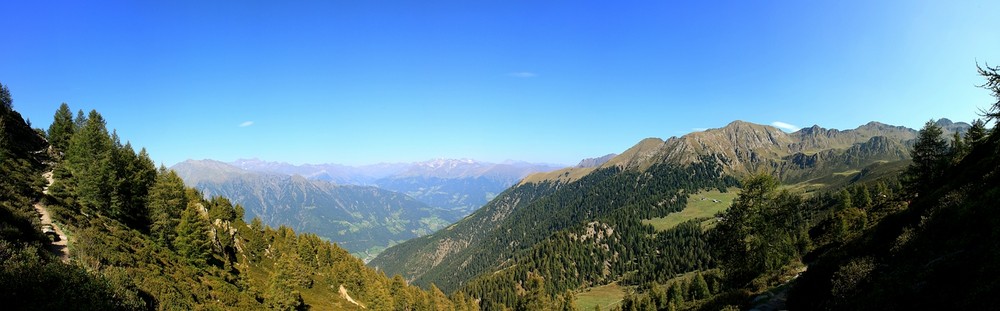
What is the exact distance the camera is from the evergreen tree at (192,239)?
52000 mm

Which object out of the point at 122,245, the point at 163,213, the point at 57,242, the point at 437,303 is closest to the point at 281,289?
the point at 122,245

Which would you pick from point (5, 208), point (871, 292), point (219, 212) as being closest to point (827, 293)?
point (871, 292)

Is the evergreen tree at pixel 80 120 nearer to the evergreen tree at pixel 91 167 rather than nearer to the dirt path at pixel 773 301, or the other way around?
the evergreen tree at pixel 91 167

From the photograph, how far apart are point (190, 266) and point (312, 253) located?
5127cm

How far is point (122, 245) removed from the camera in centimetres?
4272

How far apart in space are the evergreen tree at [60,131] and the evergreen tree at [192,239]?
38.6 metres

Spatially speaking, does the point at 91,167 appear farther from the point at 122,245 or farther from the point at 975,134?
the point at 975,134

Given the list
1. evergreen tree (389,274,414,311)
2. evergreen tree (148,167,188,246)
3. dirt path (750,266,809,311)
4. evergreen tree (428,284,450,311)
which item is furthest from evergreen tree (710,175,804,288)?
evergreen tree (428,284,450,311)

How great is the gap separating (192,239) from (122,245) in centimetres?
982

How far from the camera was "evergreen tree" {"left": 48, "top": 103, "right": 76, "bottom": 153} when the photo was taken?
70.1 meters

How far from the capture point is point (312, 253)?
101m

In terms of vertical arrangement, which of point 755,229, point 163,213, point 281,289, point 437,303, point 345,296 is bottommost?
point 437,303

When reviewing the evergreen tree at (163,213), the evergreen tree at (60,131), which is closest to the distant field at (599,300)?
the evergreen tree at (163,213)

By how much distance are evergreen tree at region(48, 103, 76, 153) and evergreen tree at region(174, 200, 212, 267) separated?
38.6 meters
